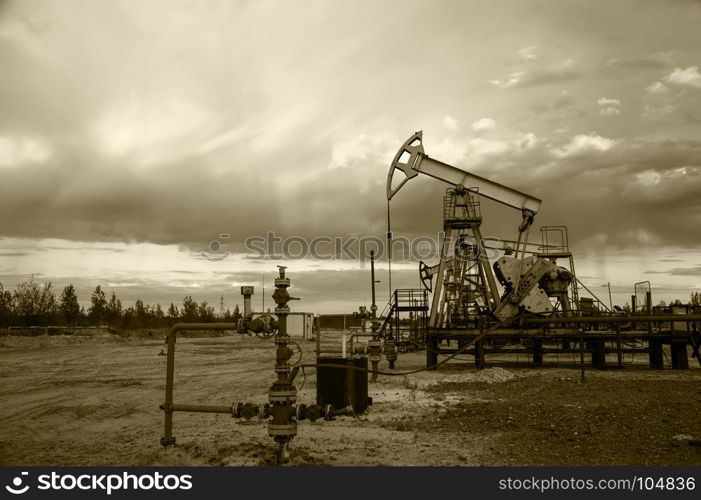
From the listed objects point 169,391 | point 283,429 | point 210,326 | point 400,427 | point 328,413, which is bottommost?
point 400,427

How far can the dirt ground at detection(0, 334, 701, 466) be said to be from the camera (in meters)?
6.46

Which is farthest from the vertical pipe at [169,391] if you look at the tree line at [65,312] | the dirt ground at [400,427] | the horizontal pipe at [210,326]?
the tree line at [65,312]

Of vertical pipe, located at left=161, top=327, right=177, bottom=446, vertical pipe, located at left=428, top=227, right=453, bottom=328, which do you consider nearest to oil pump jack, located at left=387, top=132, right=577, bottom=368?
vertical pipe, located at left=428, top=227, right=453, bottom=328

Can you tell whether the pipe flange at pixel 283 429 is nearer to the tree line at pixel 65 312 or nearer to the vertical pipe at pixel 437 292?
the vertical pipe at pixel 437 292

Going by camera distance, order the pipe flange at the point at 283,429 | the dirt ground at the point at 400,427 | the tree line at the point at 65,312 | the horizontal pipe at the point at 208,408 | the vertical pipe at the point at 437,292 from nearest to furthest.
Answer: the pipe flange at the point at 283,429
the horizontal pipe at the point at 208,408
the dirt ground at the point at 400,427
the vertical pipe at the point at 437,292
the tree line at the point at 65,312

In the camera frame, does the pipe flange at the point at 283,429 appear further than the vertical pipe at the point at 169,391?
No

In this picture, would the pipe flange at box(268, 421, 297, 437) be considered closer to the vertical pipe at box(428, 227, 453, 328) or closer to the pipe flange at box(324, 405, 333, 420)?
the pipe flange at box(324, 405, 333, 420)

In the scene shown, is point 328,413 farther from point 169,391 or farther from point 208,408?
point 169,391

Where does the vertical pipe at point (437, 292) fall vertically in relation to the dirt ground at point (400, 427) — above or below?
above

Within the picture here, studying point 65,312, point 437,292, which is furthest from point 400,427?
point 65,312

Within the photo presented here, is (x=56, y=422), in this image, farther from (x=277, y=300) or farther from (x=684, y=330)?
(x=684, y=330)

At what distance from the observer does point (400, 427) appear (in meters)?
8.27

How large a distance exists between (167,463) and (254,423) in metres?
2.41

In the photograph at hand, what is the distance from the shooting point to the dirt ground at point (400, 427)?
21.2ft
